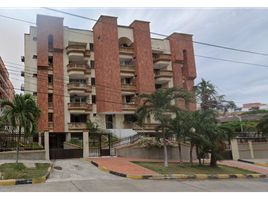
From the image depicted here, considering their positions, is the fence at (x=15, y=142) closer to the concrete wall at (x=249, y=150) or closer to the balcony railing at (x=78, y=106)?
the balcony railing at (x=78, y=106)

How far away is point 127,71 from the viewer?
111ft

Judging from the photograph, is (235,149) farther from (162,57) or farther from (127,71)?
(162,57)

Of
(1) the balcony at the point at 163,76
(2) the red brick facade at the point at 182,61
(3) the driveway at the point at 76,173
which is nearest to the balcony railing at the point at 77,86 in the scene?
(1) the balcony at the point at 163,76

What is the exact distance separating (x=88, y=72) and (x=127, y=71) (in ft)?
18.6

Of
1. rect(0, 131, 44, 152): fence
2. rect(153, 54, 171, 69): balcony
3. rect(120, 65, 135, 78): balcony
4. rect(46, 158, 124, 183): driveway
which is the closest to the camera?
rect(46, 158, 124, 183): driveway

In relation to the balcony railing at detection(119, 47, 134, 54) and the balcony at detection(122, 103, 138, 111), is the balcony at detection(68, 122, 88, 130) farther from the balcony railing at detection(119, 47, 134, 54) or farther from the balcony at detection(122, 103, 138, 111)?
the balcony railing at detection(119, 47, 134, 54)

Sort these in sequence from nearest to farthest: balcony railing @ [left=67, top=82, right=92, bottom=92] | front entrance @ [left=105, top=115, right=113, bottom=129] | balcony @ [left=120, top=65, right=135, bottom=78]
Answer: balcony railing @ [left=67, top=82, right=92, bottom=92] → front entrance @ [left=105, top=115, right=113, bottom=129] → balcony @ [left=120, top=65, right=135, bottom=78]

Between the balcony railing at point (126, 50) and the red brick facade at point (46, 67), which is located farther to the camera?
the balcony railing at point (126, 50)

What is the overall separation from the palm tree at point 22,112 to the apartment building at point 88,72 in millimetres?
16373

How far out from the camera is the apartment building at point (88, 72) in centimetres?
3017

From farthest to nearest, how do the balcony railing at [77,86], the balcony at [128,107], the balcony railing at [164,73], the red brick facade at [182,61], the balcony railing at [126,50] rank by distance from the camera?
1. the red brick facade at [182,61]
2. the balcony railing at [164,73]
3. the balcony railing at [126,50]
4. the balcony at [128,107]
5. the balcony railing at [77,86]

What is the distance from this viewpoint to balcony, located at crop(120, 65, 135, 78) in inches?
1325

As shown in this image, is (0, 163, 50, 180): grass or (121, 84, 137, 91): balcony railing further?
(121, 84, 137, 91): balcony railing

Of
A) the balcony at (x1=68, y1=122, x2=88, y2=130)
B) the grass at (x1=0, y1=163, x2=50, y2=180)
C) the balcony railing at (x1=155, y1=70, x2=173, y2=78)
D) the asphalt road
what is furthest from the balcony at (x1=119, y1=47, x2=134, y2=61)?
the grass at (x1=0, y1=163, x2=50, y2=180)
